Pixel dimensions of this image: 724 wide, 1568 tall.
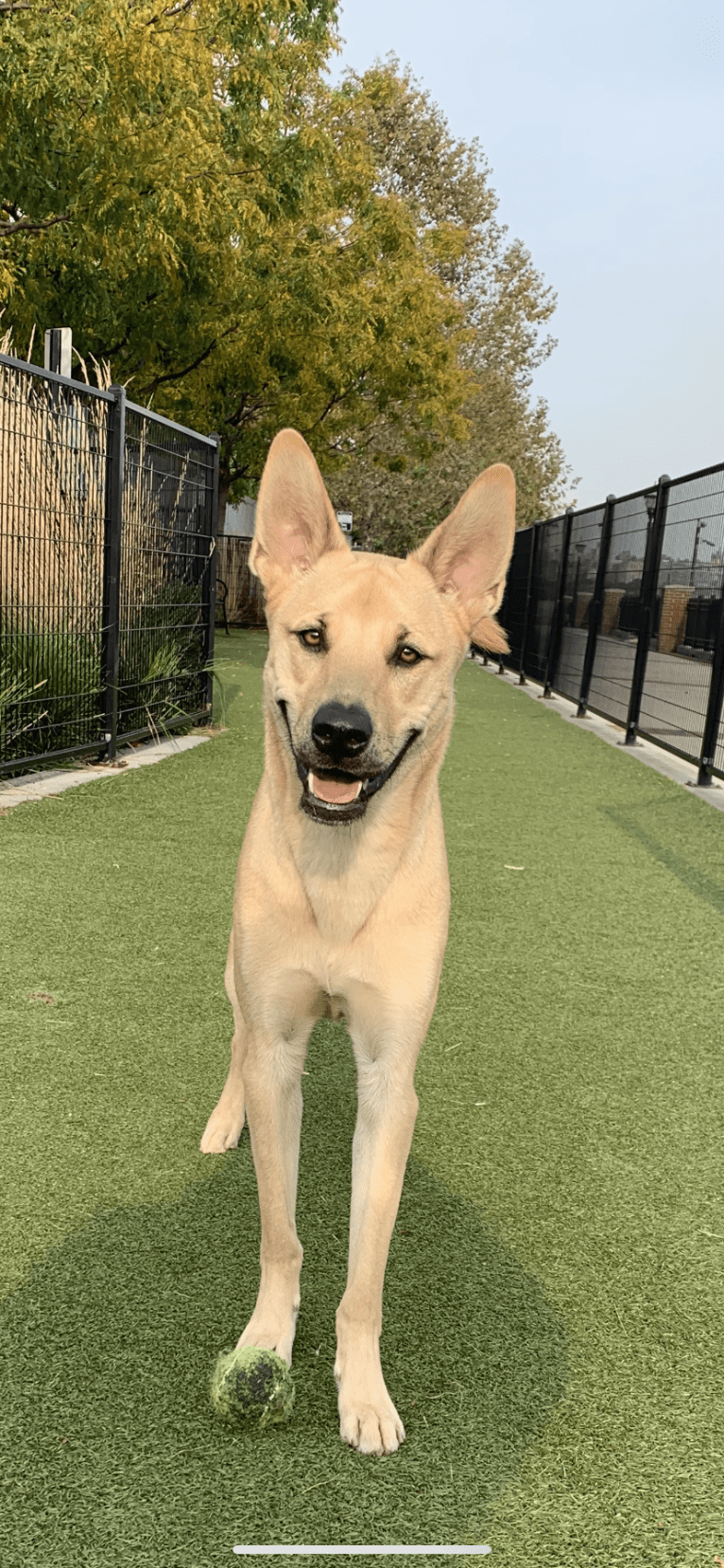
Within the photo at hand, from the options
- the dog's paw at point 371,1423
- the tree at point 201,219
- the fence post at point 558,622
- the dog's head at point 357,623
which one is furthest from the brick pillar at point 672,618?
the dog's paw at point 371,1423

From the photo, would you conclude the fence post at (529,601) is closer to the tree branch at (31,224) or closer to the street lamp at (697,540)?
the tree branch at (31,224)

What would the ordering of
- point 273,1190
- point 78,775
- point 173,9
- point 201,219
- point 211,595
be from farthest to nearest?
1. point 201,219
2. point 173,9
3. point 211,595
4. point 78,775
5. point 273,1190

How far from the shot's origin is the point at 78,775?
25.5 ft

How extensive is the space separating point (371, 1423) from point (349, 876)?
967 millimetres

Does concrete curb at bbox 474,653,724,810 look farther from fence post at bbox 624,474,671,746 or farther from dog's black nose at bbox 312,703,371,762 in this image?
dog's black nose at bbox 312,703,371,762

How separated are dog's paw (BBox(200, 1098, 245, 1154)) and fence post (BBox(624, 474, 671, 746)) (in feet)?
29.5

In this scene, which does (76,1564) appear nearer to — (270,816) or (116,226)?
(270,816)

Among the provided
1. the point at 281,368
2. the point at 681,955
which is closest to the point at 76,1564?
the point at 681,955

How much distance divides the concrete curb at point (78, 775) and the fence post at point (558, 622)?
784 centimetres

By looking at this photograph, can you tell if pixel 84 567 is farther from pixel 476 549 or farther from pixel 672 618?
pixel 476 549

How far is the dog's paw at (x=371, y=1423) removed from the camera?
6.36 ft

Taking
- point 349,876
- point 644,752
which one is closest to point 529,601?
point 644,752

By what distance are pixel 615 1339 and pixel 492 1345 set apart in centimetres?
26

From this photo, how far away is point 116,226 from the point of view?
12758 mm
